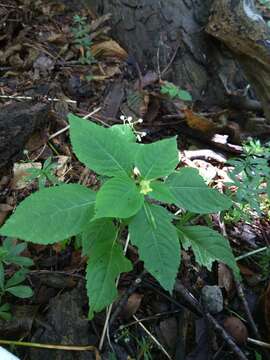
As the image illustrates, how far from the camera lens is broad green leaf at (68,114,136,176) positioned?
4.41ft

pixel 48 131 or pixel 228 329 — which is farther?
pixel 48 131

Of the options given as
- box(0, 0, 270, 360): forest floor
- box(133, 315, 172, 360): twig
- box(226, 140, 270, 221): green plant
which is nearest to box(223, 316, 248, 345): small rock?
box(0, 0, 270, 360): forest floor

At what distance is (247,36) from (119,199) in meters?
1.71

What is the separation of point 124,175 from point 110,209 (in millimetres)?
206

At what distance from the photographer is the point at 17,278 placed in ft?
5.21

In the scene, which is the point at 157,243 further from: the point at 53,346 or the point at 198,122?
the point at 198,122

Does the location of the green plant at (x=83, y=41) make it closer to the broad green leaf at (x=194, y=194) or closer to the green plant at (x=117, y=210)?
the green plant at (x=117, y=210)

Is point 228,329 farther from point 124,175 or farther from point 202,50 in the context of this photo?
point 202,50

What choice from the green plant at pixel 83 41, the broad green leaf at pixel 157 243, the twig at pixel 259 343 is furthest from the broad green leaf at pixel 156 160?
the green plant at pixel 83 41

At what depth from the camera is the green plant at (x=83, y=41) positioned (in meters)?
2.75

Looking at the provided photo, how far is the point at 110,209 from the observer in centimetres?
115

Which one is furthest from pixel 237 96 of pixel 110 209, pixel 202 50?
pixel 110 209

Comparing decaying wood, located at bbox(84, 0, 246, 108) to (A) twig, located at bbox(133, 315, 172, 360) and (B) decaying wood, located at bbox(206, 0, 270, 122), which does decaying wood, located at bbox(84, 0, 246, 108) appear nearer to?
(B) decaying wood, located at bbox(206, 0, 270, 122)

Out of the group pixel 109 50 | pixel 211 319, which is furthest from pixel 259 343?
pixel 109 50
